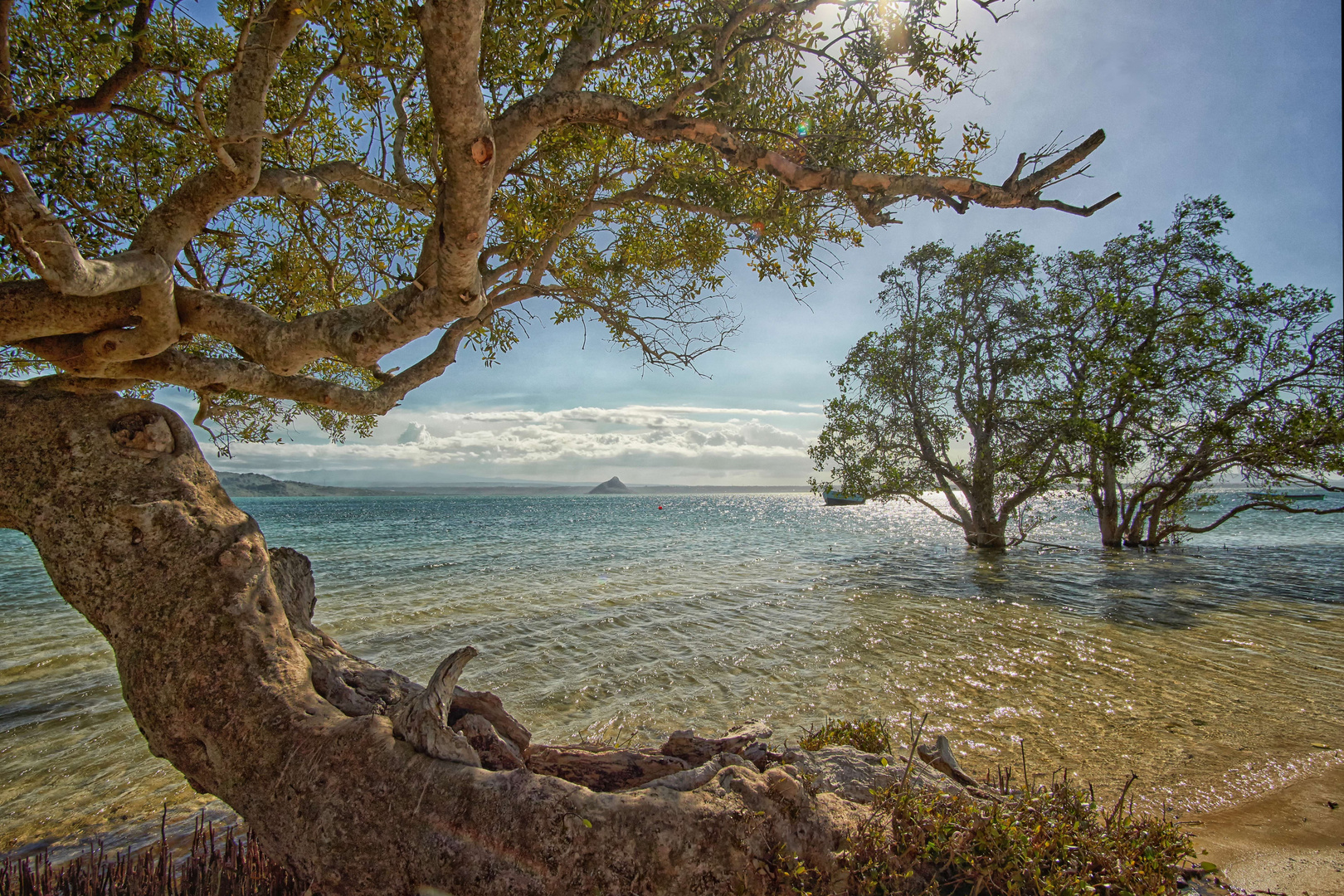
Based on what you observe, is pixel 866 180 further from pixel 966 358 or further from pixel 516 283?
pixel 966 358

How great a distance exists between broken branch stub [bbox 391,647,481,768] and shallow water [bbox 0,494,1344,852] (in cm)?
407

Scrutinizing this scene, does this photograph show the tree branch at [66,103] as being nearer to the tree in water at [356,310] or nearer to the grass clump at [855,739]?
the tree in water at [356,310]

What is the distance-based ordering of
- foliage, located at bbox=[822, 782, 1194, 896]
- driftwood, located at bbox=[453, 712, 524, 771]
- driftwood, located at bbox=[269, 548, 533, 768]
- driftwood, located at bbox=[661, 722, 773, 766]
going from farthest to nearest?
driftwood, located at bbox=[661, 722, 773, 766] < driftwood, located at bbox=[269, 548, 533, 768] < driftwood, located at bbox=[453, 712, 524, 771] < foliage, located at bbox=[822, 782, 1194, 896]

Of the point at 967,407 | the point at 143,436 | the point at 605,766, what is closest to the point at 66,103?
the point at 143,436

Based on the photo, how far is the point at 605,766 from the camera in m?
3.62

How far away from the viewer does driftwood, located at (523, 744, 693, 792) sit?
11.5 feet

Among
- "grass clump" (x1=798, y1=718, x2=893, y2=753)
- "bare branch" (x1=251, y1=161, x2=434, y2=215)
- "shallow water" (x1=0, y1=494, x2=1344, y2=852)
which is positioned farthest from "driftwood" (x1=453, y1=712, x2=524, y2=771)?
"bare branch" (x1=251, y1=161, x2=434, y2=215)

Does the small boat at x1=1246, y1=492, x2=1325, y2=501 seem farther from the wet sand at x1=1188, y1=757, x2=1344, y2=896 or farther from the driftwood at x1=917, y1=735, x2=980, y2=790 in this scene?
the driftwood at x1=917, y1=735, x2=980, y2=790

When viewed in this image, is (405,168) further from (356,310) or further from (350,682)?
(350,682)

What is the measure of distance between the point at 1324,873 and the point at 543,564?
21425mm

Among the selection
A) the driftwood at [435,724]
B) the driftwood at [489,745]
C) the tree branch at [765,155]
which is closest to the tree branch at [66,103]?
the tree branch at [765,155]

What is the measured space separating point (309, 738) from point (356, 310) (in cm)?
297

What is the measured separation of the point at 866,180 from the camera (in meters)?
4.18

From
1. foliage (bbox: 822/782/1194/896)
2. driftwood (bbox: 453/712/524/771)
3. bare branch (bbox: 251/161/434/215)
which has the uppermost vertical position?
bare branch (bbox: 251/161/434/215)
